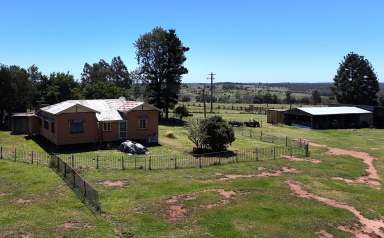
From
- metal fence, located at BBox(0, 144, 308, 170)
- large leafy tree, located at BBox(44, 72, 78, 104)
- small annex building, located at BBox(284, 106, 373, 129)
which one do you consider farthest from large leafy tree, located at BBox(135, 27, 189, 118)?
metal fence, located at BBox(0, 144, 308, 170)

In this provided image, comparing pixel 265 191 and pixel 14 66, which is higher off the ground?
pixel 14 66

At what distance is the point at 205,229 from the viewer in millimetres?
20500

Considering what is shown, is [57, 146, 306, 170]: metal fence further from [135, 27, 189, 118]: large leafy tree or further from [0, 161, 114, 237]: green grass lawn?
[135, 27, 189, 118]: large leafy tree

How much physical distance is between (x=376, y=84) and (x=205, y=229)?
8519cm

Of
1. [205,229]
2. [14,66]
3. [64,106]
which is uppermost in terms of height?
[14,66]

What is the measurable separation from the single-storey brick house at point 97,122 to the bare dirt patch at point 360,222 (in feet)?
68.8

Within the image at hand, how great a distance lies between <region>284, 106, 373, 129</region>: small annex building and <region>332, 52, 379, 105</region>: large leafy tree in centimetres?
2475

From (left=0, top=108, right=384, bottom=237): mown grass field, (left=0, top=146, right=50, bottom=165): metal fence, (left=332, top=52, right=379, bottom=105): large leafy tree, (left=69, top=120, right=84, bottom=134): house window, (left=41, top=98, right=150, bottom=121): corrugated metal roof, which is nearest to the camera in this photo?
(left=0, top=108, right=384, bottom=237): mown grass field

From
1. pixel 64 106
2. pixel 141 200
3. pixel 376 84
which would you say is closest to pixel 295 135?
pixel 64 106

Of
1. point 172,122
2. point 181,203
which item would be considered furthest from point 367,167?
point 172,122

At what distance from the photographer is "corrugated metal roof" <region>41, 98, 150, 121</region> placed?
141 ft

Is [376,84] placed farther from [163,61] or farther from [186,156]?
[186,156]

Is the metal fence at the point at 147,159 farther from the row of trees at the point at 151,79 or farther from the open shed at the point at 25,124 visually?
the row of trees at the point at 151,79

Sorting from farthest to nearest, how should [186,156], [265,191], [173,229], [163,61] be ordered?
[163,61] → [186,156] → [265,191] → [173,229]
